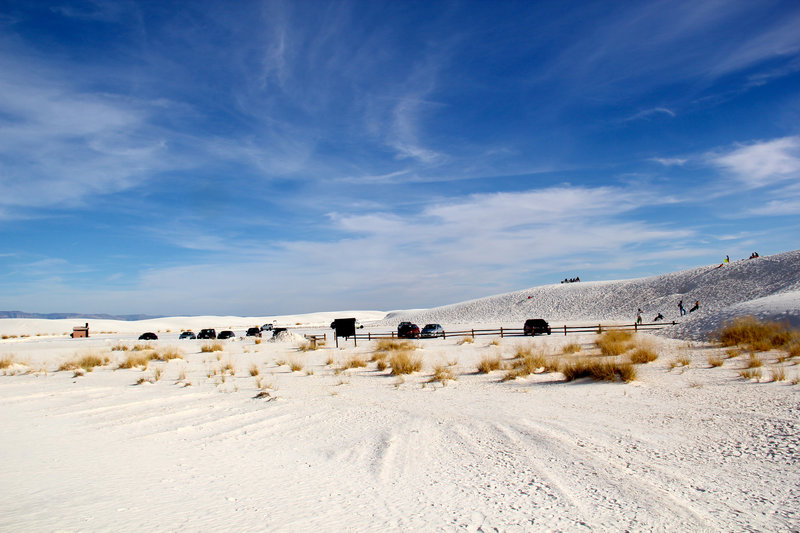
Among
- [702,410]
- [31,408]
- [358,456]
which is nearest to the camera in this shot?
[358,456]

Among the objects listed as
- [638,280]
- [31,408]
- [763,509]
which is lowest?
[763,509]

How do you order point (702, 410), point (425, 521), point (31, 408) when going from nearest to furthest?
point (425, 521) → point (702, 410) → point (31, 408)

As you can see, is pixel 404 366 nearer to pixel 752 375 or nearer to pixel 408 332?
pixel 752 375

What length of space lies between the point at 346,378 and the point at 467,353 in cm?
980

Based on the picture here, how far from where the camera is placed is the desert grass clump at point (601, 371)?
13354 millimetres

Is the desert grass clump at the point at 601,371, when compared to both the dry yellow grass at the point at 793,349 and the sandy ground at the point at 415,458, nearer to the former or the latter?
the sandy ground at the point at 415,458

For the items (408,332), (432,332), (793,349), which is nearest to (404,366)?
(793,349)

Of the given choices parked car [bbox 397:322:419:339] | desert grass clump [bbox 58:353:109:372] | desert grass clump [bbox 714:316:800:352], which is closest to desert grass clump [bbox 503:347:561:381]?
desert grass clump [bbox 714:316:800:352]

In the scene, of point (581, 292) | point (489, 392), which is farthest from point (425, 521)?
point (581, 292)

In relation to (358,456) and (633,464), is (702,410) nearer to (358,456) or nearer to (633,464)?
(633,464)

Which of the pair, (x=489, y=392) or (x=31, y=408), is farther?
(x=489, y=392)

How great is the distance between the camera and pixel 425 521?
15.8 ft

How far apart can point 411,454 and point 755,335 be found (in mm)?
19059

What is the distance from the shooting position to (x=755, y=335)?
2020 centimetres
